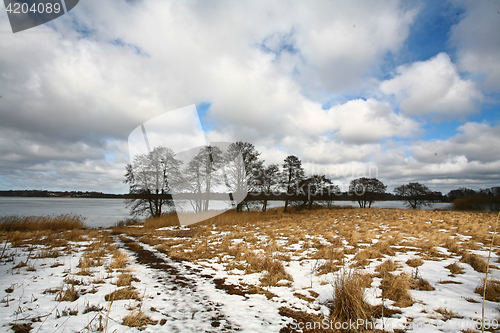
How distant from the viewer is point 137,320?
314cm

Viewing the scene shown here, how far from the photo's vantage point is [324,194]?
36.1 meters

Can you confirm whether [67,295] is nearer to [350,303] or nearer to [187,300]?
[187,300]

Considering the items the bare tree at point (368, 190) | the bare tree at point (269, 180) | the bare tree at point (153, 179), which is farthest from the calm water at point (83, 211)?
the bare tree at point (368, 190)

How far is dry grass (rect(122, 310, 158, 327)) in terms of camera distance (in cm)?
309

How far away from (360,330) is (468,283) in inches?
125

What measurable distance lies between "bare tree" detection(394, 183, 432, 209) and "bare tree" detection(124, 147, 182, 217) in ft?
170

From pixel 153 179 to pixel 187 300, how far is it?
20871mm

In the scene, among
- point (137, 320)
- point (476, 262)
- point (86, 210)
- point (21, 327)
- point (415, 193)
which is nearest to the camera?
point (21, 327)

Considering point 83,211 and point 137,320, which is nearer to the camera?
point 137,320

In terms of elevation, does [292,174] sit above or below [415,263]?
above

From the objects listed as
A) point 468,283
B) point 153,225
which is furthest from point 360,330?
point 153,225

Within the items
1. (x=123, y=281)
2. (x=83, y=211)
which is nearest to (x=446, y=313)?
(x=123, y=281)

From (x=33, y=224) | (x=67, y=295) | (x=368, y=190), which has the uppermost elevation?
(x=368, y=190)

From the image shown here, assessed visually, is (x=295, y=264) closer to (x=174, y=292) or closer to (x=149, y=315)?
(x=174, y=292)
